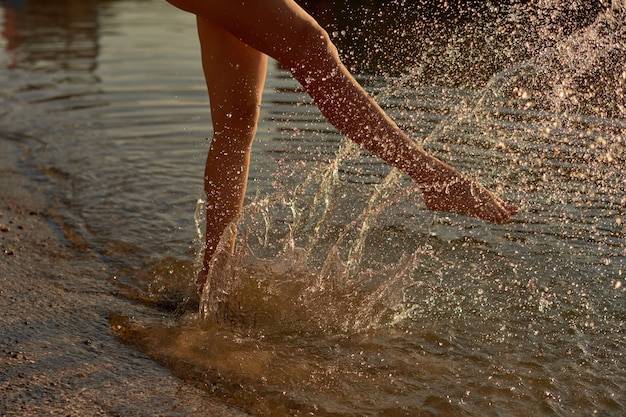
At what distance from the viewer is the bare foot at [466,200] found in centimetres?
299

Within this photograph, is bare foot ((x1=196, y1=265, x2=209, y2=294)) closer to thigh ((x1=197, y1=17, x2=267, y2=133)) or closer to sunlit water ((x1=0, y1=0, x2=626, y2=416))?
sunlit water ((x1=0, y1=0, x2=626, y2=416))

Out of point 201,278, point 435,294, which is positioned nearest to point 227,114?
point 201,278

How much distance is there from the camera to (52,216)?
4281 mm

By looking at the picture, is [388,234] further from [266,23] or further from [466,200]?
[266,23]

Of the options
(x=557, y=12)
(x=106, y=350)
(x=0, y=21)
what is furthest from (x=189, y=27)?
(x=106, y=350)

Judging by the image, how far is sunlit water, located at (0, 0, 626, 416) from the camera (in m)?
2.67

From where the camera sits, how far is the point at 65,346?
9.41 feet

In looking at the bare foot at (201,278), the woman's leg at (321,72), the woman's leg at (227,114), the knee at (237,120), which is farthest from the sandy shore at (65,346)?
the woman's leg at (321,72)

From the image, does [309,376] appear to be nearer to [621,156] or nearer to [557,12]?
[621,156]

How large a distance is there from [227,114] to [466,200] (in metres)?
0.92

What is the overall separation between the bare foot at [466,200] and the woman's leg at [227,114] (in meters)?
0.71

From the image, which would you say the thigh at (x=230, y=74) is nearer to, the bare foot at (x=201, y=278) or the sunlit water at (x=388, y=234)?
the sunlit water at (x=388, y=234)

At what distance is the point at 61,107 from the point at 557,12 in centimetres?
382

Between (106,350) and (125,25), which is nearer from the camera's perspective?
(106,350)
